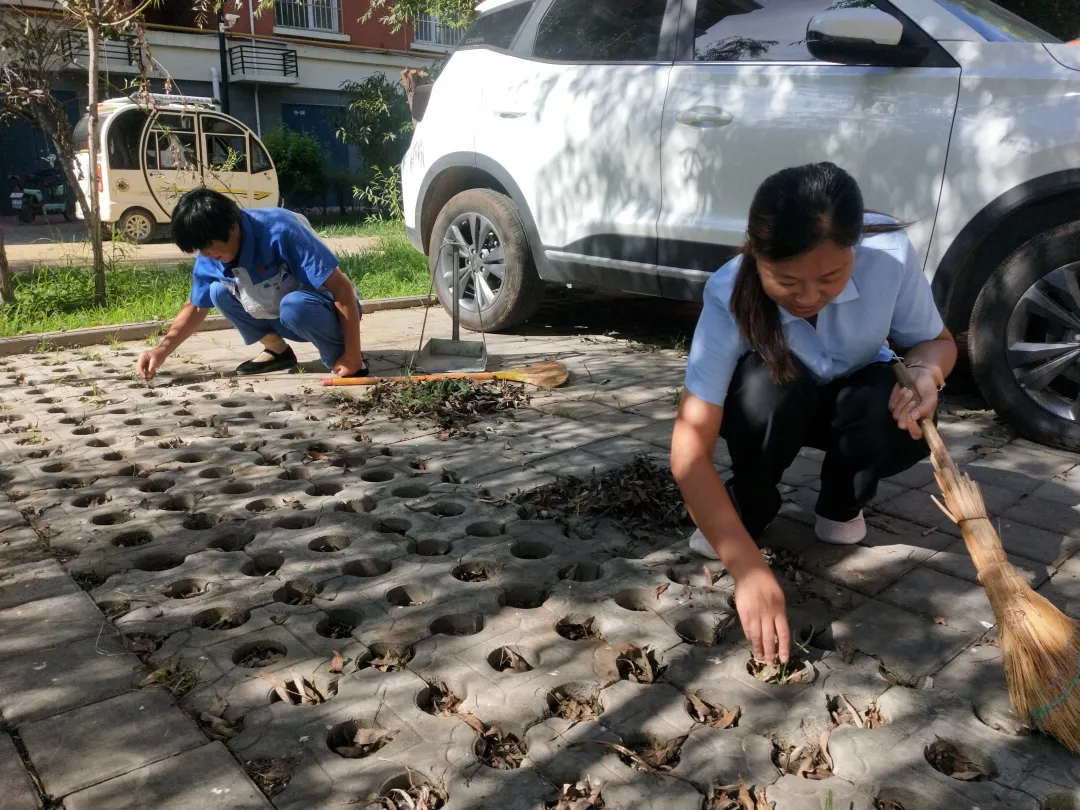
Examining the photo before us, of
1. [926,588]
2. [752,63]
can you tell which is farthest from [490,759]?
[752,63]

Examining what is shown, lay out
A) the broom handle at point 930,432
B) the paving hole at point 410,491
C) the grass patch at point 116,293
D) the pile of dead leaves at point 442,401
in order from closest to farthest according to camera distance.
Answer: the broom handle at point 930,432 → the paving hole at point 410,491 → the pile of dead leaves at point 442,401 → the grass patch at point 116,293

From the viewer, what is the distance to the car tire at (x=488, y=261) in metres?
Answer: 5.32

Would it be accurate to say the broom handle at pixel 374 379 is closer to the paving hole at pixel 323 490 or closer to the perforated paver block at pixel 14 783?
the paving hole at pixel 323 490

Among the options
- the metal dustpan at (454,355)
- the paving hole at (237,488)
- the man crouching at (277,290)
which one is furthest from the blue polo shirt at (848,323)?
the man crouching at (277,290)

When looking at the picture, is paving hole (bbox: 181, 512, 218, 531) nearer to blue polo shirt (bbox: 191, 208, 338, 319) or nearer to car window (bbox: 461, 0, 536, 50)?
blue polo shirt (bbox: 191, 208, 338, 319)

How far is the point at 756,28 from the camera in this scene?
407 centimetres

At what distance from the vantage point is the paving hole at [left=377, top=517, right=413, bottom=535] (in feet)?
9.09

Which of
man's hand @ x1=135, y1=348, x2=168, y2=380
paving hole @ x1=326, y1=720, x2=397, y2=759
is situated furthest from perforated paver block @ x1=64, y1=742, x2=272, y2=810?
man's hand @ x1=135, y1=348, x2=168, y2=380

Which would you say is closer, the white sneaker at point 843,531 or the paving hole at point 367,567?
the paving hole at point 367,567

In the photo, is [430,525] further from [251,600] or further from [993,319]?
[993,319]

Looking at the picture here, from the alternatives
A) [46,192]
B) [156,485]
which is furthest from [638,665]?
[46,192]

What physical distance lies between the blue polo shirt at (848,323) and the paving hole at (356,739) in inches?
40.4

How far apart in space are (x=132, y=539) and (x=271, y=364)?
2.23 m

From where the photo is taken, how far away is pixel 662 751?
174 centimetres
